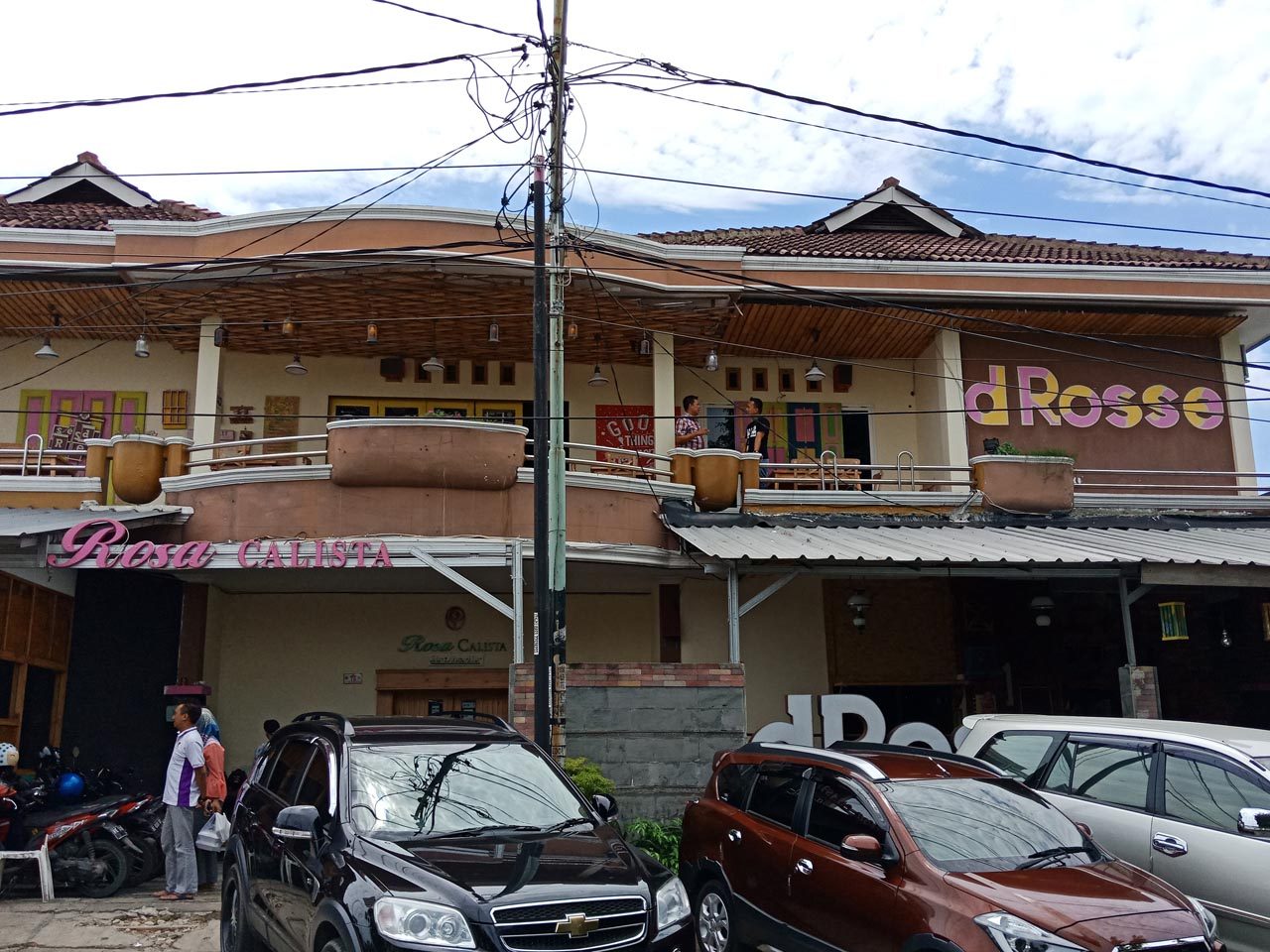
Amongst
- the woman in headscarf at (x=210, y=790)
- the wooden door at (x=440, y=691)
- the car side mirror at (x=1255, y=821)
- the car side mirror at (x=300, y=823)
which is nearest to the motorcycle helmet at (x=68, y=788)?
the woman in headscarf at (x=210, y=790)

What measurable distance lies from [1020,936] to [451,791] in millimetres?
3196

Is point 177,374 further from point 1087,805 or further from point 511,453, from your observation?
point 1087,805

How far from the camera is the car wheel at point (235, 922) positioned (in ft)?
23.1

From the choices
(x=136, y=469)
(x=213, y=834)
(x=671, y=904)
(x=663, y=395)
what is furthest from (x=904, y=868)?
(x=136, y=469)

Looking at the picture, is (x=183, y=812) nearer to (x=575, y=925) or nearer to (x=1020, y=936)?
(x=575, y=925)

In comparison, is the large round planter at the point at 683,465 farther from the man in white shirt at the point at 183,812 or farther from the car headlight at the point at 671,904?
the car headlight at the point at 671,904

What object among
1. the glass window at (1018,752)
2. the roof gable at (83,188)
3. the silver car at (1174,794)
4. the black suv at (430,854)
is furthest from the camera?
the roof gable at (83,188)

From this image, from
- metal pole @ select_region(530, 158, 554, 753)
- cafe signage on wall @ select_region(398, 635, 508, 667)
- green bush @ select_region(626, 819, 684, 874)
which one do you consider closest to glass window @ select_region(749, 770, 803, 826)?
green bush @ select_region(626, 819, 684, 874)

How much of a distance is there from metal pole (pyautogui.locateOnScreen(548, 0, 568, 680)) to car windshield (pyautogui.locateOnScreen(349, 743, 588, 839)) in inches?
161

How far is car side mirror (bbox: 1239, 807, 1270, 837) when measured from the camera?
259 inches

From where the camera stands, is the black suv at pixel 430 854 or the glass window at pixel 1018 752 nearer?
the black suv at pixel 430 854

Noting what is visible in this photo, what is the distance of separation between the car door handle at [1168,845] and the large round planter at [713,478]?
26.6ft

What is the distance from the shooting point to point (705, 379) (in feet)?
59.7

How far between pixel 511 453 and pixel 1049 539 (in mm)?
6934
